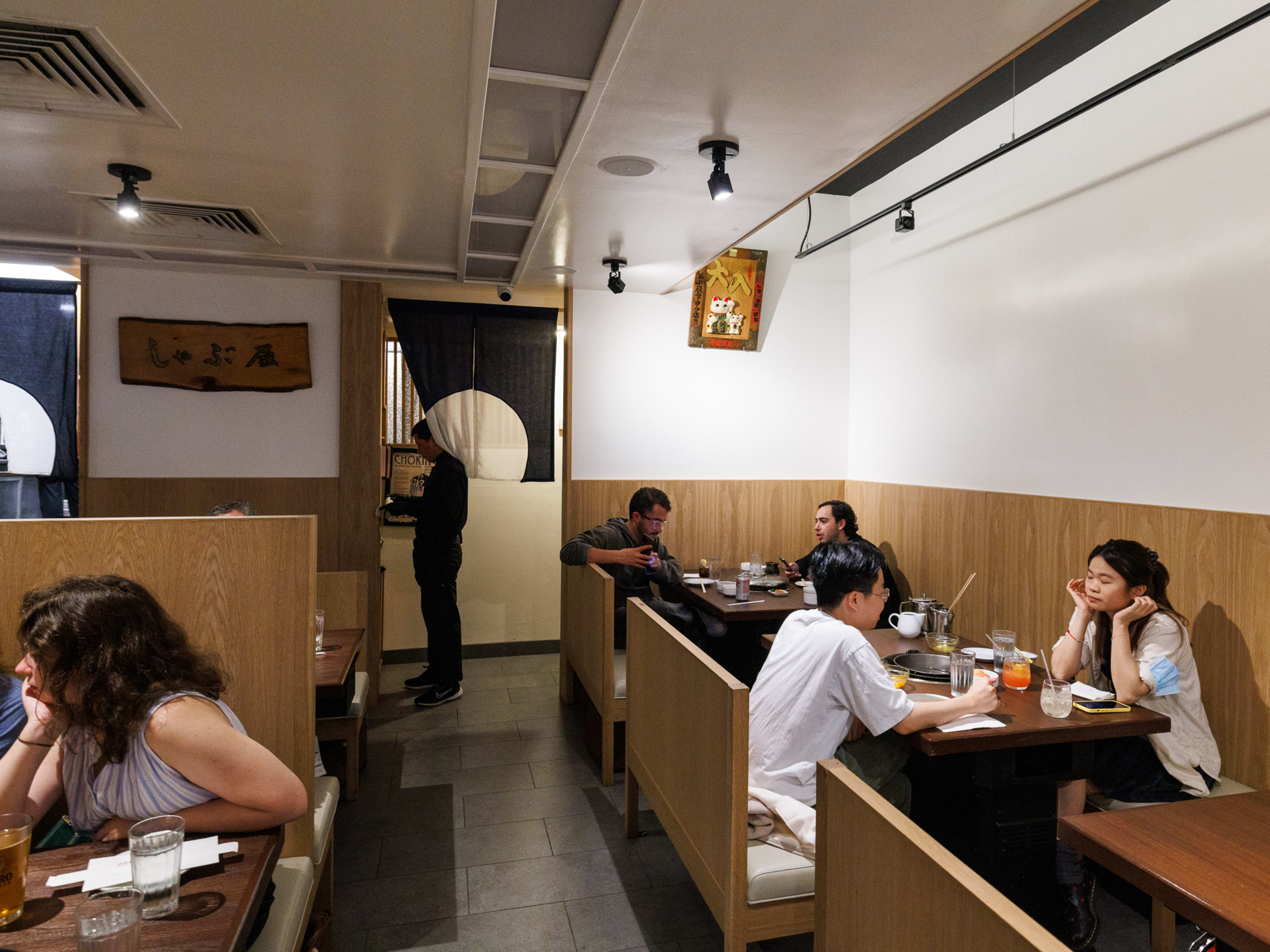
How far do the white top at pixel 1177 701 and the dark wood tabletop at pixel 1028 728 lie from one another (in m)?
0.09

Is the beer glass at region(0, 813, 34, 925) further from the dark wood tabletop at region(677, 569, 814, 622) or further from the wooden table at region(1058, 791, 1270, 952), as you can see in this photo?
the dark wood tabletop at region(677, 569, 814, 622)

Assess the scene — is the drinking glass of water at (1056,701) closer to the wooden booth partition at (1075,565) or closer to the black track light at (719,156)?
the wooden booth partition at (1075,565)

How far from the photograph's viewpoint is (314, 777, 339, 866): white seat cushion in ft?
6.81

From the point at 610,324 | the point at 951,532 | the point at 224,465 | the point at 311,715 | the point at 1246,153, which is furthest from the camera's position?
the point at 610,324

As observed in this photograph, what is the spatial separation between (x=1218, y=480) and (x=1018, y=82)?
211 centimetres

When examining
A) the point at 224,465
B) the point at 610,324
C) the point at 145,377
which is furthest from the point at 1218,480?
the point at 145,377

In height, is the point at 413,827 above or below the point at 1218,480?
below

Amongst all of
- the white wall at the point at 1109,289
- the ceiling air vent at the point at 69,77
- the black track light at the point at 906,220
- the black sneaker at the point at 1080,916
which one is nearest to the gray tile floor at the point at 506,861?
the black sneaker at the point at 1080,916

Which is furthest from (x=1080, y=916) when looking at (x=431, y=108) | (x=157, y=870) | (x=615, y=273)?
(x=615, y=273)

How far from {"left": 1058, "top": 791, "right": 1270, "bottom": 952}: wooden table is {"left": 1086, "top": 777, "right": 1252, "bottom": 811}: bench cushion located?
30.8 inches

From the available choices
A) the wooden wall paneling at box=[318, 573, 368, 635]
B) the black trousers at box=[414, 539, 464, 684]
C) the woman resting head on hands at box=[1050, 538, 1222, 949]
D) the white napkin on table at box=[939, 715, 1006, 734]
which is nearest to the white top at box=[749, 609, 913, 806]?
the white napkin on table at box=[939, 715, 1006, 734]

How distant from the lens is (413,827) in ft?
9.91

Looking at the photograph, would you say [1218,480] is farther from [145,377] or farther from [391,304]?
[145,377]

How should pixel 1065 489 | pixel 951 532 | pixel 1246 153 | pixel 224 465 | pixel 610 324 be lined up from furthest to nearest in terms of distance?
pixel 610 324, pixel 224 465, pixel 951 532, pixel 1065 489, pixel 1246 153
